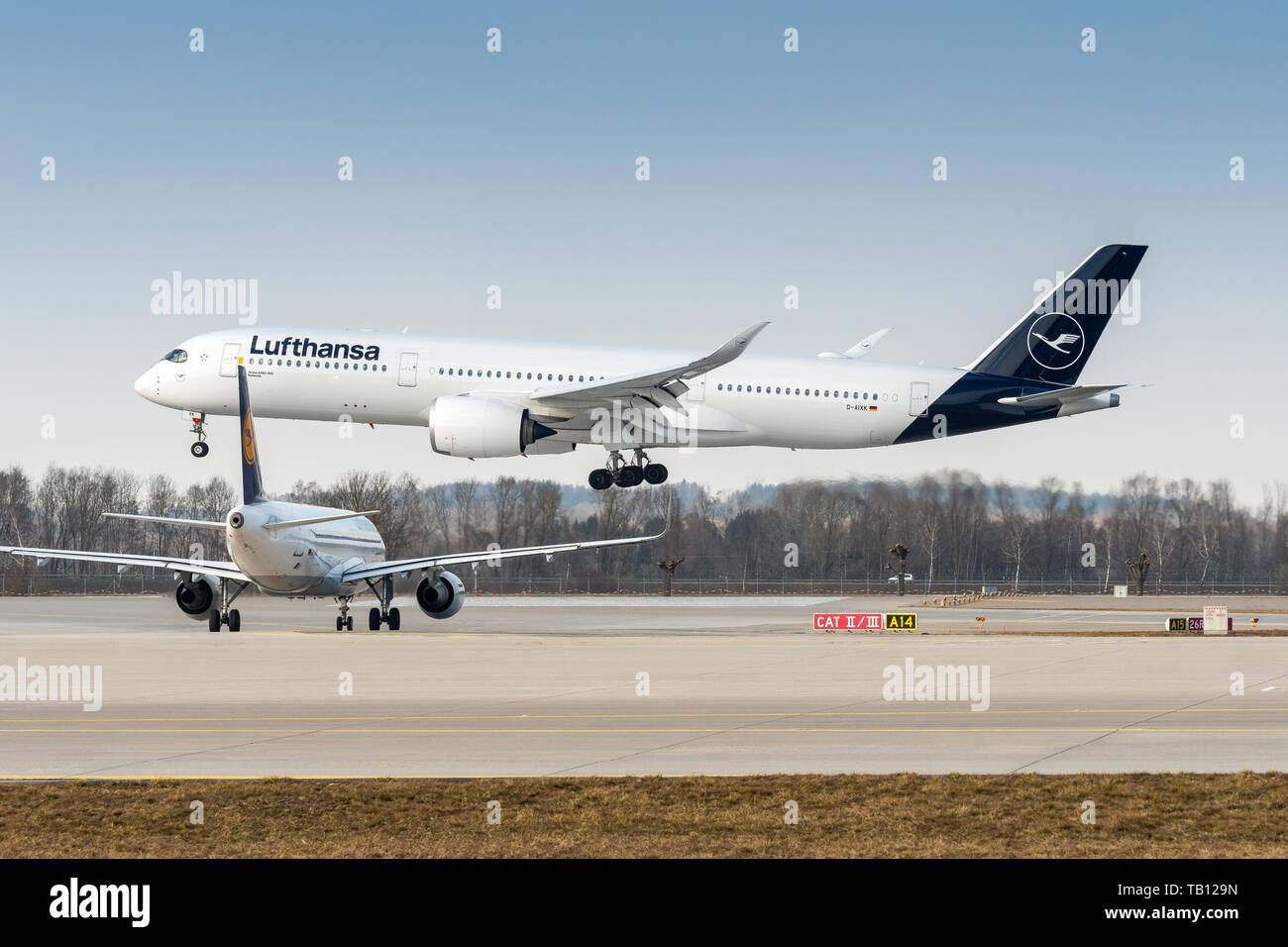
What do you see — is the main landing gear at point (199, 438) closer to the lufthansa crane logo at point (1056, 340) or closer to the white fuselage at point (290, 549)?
the white fuselage at point (290, 549)

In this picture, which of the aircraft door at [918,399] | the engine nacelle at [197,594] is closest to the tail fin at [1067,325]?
the aircraft door at [918,399]

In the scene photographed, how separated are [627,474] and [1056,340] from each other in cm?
1688

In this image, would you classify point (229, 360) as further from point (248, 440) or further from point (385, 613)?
point (385, 613)

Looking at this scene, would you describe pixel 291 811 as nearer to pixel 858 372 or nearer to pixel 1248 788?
pixel 1248 788

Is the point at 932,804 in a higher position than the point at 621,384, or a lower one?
lower

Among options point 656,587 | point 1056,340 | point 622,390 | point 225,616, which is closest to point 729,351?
point 622,390

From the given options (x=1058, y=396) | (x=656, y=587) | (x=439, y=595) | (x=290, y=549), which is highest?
(x=1058, y=396)

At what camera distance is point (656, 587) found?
4181 inches

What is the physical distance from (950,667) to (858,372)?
51.2ft

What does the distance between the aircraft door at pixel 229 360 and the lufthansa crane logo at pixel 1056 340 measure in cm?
2806

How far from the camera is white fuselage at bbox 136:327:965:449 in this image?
147 ft

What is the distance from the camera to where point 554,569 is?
13488 centimetres

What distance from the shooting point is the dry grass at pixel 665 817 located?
504 inches
